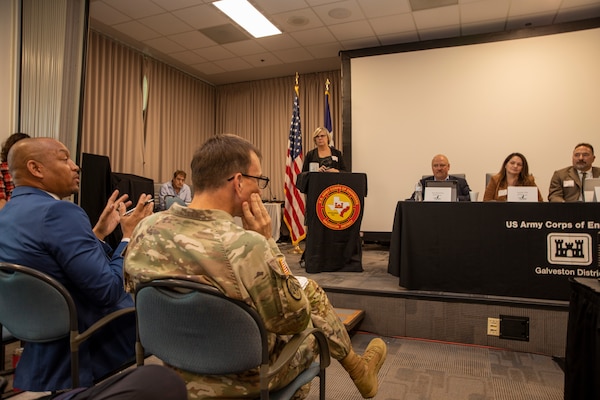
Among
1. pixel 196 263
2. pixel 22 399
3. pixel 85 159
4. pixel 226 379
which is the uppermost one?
pixel 85 159

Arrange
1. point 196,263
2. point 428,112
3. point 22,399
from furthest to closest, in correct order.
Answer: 1. point 428,112
2. point 22,399
3. point 196,263

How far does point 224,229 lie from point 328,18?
4.66m

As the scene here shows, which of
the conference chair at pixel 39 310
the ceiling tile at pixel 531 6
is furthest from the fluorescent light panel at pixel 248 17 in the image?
the conference chair at pixel 39 310

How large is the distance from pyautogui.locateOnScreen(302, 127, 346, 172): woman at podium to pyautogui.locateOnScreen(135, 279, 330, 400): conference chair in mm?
3400

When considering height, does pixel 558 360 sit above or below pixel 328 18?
below

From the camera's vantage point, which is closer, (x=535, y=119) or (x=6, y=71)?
(x=6, y=71)

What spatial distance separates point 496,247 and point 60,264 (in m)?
2.46

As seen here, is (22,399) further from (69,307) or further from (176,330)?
(176,330)

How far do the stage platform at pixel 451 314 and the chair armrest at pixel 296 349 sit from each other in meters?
1.61

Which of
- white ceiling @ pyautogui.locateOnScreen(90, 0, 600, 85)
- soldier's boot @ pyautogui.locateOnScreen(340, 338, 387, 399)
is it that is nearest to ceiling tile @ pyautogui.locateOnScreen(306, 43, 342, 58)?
white ceiling @ pyautogui.locateOnScreen(90, 0, 600, 85)

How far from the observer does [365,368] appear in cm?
161

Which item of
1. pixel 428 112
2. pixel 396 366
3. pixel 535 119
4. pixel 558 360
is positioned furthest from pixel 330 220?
pixel 535 119

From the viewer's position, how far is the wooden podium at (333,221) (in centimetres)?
350

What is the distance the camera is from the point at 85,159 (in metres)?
4.68
